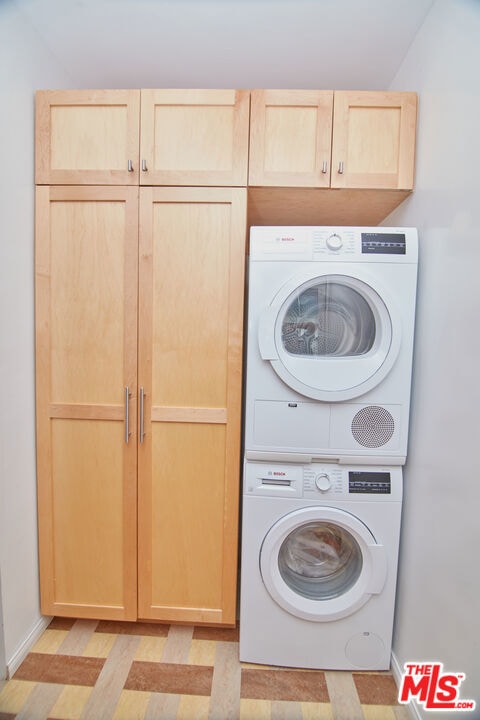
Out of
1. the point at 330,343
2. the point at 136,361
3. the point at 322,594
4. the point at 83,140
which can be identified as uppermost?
the point at 83,140

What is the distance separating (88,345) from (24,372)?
0.96 feet

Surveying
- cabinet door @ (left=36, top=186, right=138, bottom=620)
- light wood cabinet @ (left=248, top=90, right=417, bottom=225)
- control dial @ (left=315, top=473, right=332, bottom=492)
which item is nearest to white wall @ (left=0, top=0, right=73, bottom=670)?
cabinet door @ (left=36, top=186, right=138, bottom=620)

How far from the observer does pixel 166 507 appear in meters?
1.46

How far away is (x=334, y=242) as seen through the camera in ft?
4.26

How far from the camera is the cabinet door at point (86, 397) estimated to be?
142cm

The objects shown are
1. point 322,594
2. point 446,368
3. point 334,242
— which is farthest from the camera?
point 322,594

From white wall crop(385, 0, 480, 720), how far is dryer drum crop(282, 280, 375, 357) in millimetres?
230

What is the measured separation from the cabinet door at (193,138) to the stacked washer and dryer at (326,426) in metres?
0.34

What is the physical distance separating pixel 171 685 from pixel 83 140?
2.30 metres

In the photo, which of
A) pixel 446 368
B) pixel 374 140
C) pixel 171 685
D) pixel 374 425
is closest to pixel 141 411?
pixel 374 425

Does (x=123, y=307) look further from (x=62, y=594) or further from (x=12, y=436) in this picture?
(x=62, y=594)

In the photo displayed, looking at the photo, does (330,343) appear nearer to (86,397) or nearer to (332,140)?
(332,140)

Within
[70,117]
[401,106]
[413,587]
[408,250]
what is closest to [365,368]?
[408,250]

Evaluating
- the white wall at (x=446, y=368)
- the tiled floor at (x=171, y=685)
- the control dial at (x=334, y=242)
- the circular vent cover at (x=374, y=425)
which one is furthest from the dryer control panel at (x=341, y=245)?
the tiled floor at (x=171, y=685)
